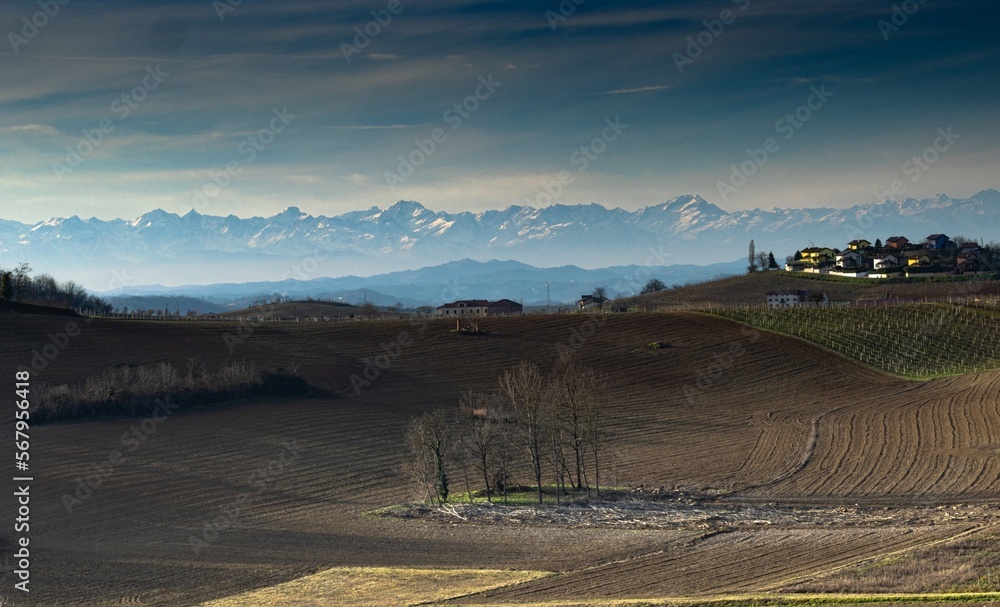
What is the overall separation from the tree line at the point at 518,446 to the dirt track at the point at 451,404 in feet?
9.93

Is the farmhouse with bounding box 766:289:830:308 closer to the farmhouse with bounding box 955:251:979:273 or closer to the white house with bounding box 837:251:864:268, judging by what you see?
the farmhouse with bounding box 955:251:979:273

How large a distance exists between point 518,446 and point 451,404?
68.4 ft

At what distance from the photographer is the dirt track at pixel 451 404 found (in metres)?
34.8

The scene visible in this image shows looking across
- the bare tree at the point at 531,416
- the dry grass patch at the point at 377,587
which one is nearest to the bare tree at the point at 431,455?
the bare tree at the point at 531,416

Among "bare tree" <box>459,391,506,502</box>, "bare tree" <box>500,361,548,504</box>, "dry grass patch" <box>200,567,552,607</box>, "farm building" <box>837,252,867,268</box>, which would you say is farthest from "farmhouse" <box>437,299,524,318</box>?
"dry grass patch" <box>200,567,552,607</box>

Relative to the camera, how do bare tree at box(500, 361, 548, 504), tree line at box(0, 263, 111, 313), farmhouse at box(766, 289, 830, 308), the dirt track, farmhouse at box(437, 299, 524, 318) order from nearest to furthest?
the dirt track
bare tree at box(500, 361, 548, 504)
tree line at box(0, 263, 111, 313)
farmhouse at box(766, 289, 830, 308)
farmhouse at box(437, 299, 524, 318)

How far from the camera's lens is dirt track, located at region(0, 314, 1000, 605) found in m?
34.8

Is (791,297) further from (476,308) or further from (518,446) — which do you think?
(518,446)

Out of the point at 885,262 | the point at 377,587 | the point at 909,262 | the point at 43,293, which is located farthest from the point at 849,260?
the point at 377,587

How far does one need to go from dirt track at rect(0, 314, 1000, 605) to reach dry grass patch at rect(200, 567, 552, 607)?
1.46 metres

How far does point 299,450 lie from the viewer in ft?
195

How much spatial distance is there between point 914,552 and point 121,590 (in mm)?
28288

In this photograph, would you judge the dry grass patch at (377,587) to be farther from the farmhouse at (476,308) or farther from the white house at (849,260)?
the white house at (849,260)

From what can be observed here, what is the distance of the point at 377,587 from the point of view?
32.3 meters
